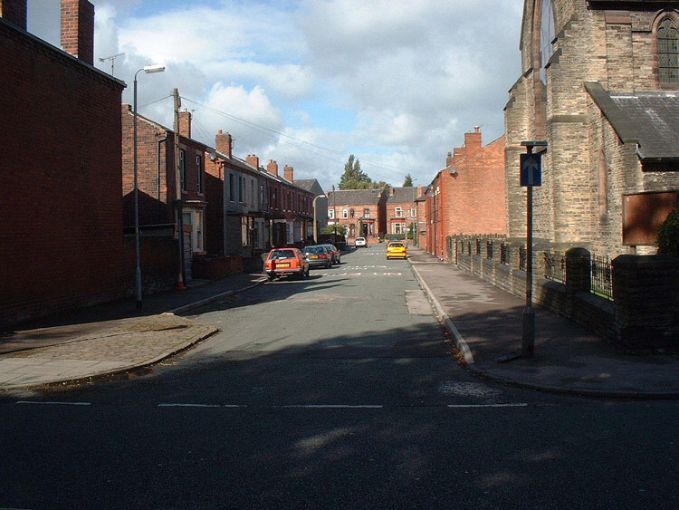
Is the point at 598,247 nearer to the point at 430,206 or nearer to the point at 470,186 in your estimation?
the point at 470,186

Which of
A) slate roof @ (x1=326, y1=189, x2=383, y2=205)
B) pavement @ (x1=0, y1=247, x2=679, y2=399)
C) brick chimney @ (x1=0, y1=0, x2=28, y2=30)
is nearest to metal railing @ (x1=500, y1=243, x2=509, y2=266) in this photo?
pavement @ (x1=0, y1=247, x2=679, y2=399)

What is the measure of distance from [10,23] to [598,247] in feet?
65.5

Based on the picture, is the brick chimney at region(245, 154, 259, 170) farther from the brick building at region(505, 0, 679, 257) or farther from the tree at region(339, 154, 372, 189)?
the tree at region(339, 154, 372, 189)

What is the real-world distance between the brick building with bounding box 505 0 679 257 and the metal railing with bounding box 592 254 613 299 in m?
8.81

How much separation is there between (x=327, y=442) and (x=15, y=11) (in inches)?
567

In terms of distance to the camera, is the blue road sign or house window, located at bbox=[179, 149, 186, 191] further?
house window, located at bbox=[179, 149, 186, 191]

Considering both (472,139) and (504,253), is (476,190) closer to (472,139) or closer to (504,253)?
(472,139)

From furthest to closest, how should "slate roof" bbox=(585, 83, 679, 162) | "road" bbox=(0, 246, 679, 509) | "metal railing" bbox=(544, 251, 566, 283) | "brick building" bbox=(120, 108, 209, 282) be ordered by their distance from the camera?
"brick building" bbox=(120, 108, 209, 282)
"slate roof" bbox=(585, 83, 679, 162)
"metal railing" bbox=(544, 251, 566, 283)
"road" bbox=(0, 246, 679, 509)

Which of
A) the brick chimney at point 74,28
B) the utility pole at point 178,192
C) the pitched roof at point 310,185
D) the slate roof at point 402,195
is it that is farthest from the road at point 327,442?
the slate roof at point 402,195

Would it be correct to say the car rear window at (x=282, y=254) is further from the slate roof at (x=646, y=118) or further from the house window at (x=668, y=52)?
the house window at (x=668, y=52)

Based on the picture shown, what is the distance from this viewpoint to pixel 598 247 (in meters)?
23.3

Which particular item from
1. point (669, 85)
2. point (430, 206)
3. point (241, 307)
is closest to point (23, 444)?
point (241, 307)

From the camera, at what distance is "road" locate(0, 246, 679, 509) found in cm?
482

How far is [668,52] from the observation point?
82.4ft
